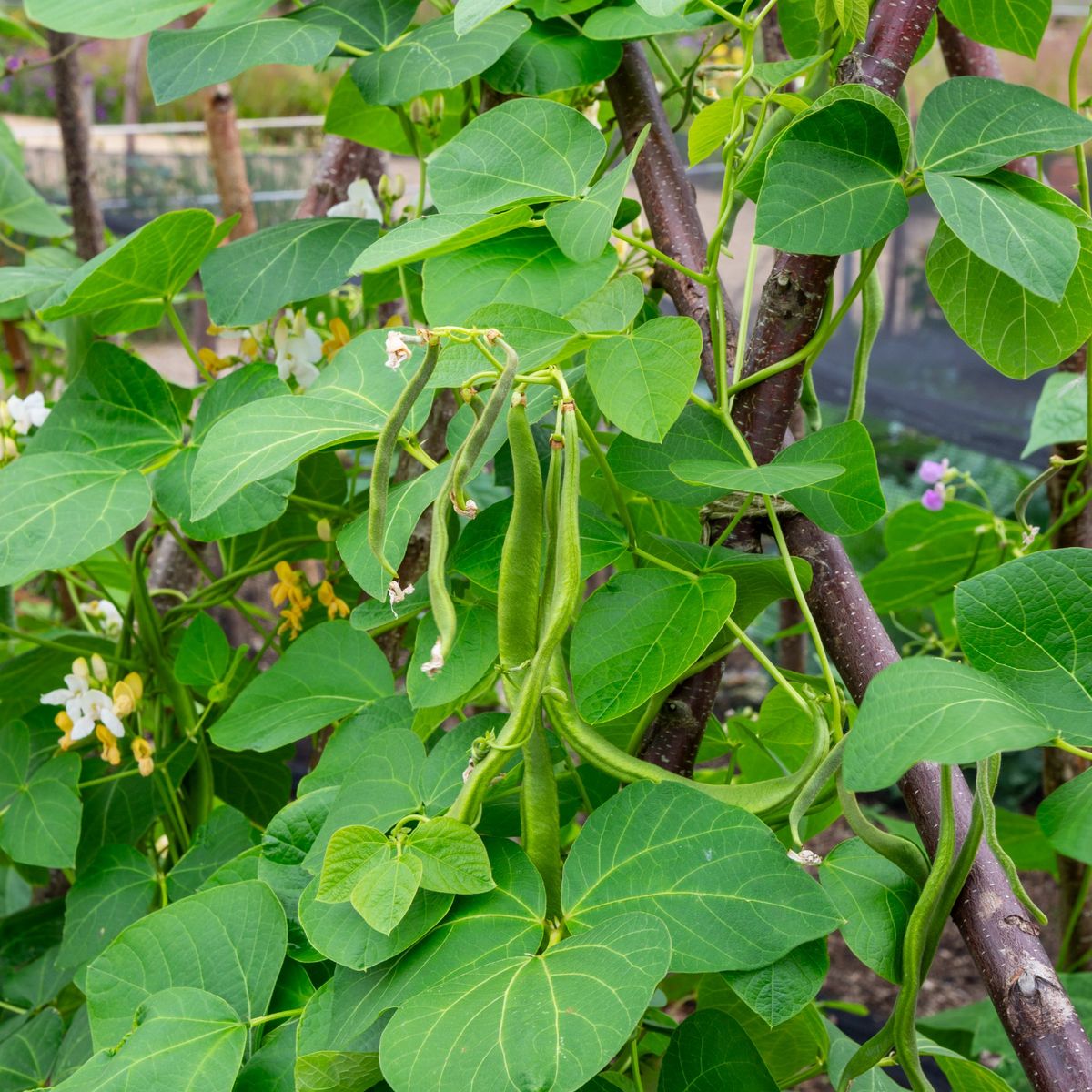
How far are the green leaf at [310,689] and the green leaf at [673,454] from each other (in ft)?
0.60

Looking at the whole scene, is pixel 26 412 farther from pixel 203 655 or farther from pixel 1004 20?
pixel 1004 20

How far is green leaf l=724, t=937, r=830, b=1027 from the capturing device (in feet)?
1.31

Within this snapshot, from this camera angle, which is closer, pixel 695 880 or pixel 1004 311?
pixel 695 880

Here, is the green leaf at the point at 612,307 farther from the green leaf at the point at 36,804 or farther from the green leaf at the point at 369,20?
the green leaf at the point at 36,804

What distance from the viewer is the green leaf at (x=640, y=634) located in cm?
45

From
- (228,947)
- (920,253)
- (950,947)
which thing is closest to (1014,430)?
(920,253)

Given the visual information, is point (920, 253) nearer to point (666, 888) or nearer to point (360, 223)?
point (360, 223)

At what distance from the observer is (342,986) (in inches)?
16.6

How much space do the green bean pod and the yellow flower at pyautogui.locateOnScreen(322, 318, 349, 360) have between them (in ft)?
1.22

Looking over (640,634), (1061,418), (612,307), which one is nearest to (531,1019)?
(640,634)

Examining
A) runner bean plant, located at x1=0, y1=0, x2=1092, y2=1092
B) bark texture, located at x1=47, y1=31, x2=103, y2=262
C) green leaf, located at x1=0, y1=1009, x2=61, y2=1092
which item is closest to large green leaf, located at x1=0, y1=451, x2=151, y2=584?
runner bean plant, located at x1=0, y1=0, x2=1092, y2=1092

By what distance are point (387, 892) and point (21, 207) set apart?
98 cm

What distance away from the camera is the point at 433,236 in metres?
0.44

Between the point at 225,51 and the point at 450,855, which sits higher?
the point at 225,51
